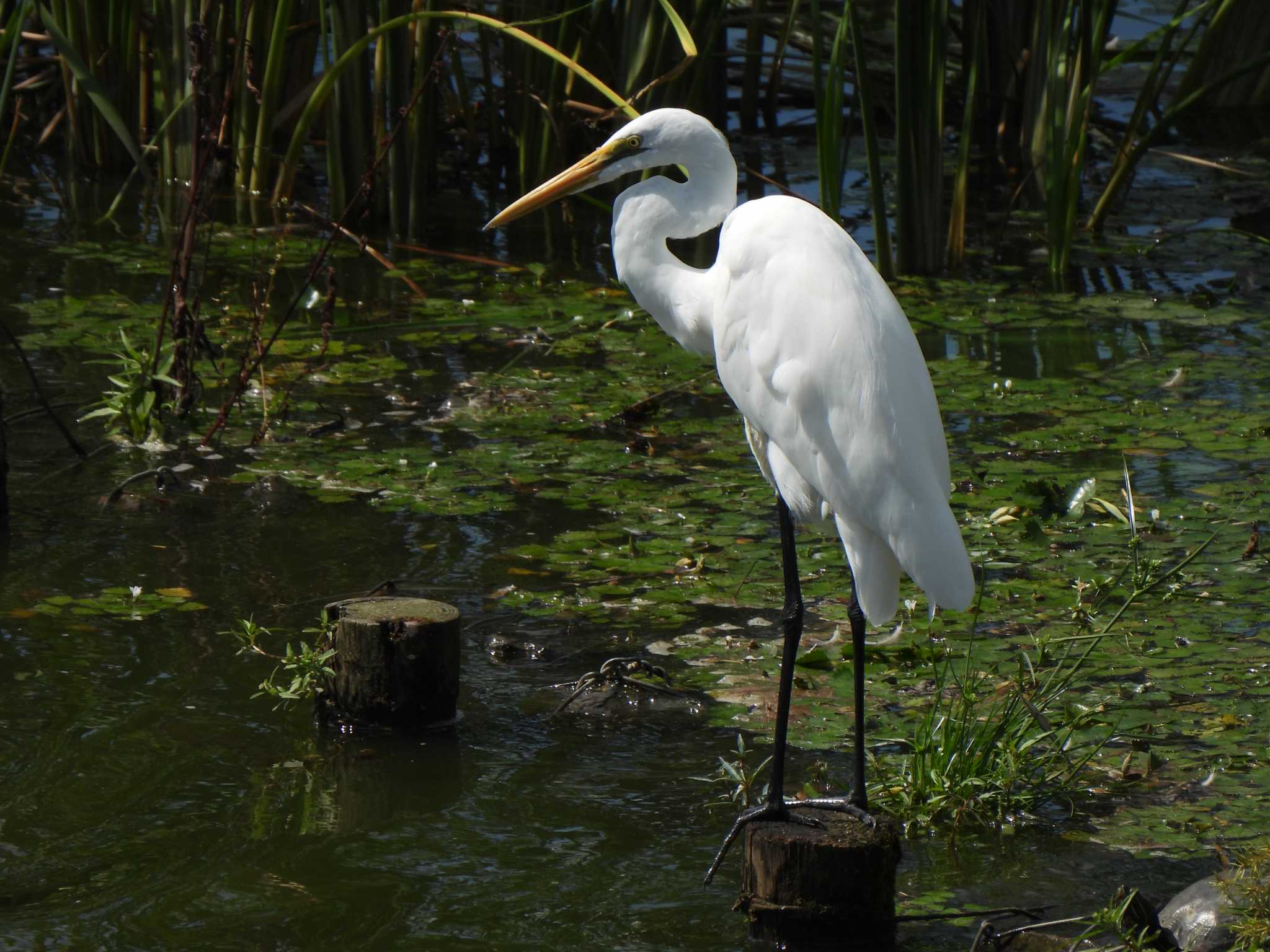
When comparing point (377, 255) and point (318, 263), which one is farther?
point (377, 255)

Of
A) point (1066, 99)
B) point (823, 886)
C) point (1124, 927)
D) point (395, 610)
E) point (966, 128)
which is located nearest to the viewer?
point (1124, 927)

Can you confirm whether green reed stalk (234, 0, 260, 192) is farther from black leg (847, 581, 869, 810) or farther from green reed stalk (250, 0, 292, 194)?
black leg (847, 581, 869, 810)

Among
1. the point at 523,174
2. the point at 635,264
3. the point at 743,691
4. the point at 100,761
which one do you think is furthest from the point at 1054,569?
the point at 523,174

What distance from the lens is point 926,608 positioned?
4.42 m

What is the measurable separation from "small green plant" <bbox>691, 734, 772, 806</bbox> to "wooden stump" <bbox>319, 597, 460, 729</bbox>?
25.3 inches

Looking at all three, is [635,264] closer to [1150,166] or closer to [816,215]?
[816,215]

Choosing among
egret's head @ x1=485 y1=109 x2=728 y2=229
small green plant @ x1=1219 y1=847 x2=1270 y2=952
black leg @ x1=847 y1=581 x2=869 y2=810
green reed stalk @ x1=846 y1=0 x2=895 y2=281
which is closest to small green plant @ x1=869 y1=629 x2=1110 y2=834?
black leg @ x1=847 y1=581 x2=869 y2=810

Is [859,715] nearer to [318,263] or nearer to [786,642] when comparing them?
[786,642]

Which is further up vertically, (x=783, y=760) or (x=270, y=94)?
(x=270, y=94)

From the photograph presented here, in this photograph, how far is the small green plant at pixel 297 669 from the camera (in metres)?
3.76

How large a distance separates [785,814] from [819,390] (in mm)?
831

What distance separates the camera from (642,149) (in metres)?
3.73

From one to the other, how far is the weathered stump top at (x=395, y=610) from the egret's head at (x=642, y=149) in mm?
937

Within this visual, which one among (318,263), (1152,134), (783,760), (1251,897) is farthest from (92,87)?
(1152,134)
